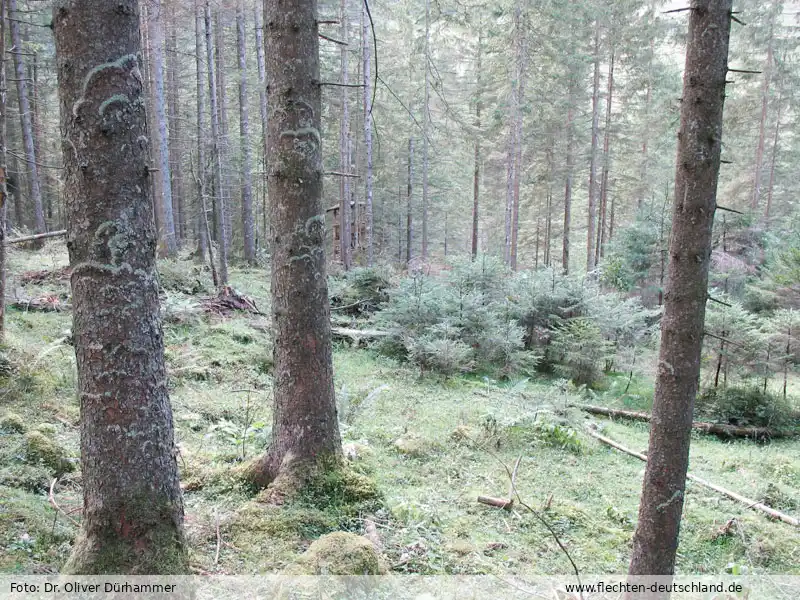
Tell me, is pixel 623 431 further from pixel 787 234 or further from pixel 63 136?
pixel 787 234

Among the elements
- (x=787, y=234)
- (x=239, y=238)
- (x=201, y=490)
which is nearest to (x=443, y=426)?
(x=201, y=490)

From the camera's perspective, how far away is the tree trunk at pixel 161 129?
13.7m

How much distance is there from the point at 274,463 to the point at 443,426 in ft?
11.5

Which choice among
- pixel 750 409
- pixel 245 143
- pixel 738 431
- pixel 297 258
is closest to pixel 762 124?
pixel 750 409

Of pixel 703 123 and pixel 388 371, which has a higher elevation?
pixel 703 123

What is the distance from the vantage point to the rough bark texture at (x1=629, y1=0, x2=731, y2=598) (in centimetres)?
276

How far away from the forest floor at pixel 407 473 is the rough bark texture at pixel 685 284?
1.19m

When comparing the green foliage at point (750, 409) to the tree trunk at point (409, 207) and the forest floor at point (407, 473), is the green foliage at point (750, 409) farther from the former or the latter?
the tree trunk at point (409, 207)

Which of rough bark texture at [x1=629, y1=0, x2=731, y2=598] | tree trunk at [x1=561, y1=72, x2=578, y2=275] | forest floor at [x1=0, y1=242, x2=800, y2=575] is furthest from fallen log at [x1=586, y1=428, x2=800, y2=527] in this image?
tree trunk at [x1=561, y1=72, x2=578, y2=275]

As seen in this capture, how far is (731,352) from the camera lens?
9500 millimetres

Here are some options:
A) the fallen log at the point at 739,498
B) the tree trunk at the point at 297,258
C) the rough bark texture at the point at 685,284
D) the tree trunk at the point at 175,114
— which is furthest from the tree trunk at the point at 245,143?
the rough bark texture at the point at 685,284

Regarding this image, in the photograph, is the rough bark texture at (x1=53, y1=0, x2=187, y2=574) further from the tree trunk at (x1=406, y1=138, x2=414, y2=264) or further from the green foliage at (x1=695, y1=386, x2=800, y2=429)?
the tree trunk at (x1=406, y1=138, x2=414, y2=264)

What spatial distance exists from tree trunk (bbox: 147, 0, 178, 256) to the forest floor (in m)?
5.77

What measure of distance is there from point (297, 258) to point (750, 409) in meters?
9.03
